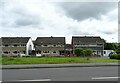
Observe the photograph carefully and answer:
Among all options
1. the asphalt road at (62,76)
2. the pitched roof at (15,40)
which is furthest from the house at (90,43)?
the asphalt road at (62,76)

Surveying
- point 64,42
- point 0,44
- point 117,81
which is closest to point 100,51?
point 64,42

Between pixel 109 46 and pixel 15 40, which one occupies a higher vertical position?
→ pixel 15 40

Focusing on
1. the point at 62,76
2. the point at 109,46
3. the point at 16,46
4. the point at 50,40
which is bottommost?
the point at 62,76

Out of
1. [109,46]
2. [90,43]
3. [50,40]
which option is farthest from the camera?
[109,46]

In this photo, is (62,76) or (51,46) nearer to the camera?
(62,76)

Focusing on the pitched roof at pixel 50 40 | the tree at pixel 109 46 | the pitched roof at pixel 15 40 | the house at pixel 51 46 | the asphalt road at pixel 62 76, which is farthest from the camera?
the tree at pixel 109 46

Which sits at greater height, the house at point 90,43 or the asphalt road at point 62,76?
the house at point 90,43

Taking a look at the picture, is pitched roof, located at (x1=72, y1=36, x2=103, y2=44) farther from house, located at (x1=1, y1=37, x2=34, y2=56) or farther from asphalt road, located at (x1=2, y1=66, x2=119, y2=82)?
asphalt road, located at (x1=2, y1=66, x2=119, y2=82)

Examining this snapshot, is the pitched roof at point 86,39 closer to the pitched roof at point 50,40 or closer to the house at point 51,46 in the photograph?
the pitched roof at point 50,40

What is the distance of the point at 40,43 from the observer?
289 feet

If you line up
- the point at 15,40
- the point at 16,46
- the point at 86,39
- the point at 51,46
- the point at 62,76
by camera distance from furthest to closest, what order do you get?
the point at 86,39 → the point at 15,40 → the point at 51,46 → the point at 16,46 → the point at 62,76

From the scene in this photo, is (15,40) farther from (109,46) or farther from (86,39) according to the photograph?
(109,46)

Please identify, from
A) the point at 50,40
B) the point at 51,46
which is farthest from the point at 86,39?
the point at 51,46

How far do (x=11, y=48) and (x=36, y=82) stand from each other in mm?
75773
